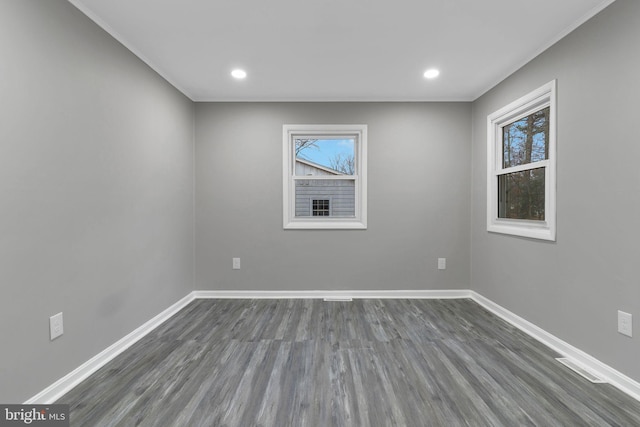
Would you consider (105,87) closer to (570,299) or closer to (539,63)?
(539,63)

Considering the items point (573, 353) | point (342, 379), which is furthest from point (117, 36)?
point (573, 353)

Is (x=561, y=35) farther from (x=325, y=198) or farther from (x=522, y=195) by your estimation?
(x=325, y=198)

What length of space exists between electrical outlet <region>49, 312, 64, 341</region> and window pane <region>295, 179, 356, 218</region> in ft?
7.71

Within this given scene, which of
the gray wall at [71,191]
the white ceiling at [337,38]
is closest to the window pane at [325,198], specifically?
the white ceiling at [337,38]

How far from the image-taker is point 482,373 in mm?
1805

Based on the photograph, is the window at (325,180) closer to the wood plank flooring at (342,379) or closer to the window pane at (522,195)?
the wood plank flooring at (342,379)

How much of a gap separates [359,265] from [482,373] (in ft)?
5.59

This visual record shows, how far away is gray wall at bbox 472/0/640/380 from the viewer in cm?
163

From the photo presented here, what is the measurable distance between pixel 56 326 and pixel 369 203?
9.50 feet

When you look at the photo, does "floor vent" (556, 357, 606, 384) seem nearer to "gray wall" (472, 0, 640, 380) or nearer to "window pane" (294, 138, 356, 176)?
"gray wall" (472, 0, 640, 380)

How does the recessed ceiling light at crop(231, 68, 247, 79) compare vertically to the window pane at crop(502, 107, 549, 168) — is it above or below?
above

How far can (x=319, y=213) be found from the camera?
3496 millimetres

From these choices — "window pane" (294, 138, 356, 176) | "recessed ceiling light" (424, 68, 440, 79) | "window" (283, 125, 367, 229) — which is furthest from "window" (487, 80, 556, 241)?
"window pane" (294, 138, 356, 176)

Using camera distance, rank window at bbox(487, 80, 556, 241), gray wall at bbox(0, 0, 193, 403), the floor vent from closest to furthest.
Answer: gray wall at bbox(0, 0, 193, 403)
the floor vent
window at bbox(487, 80, 556, 241)
